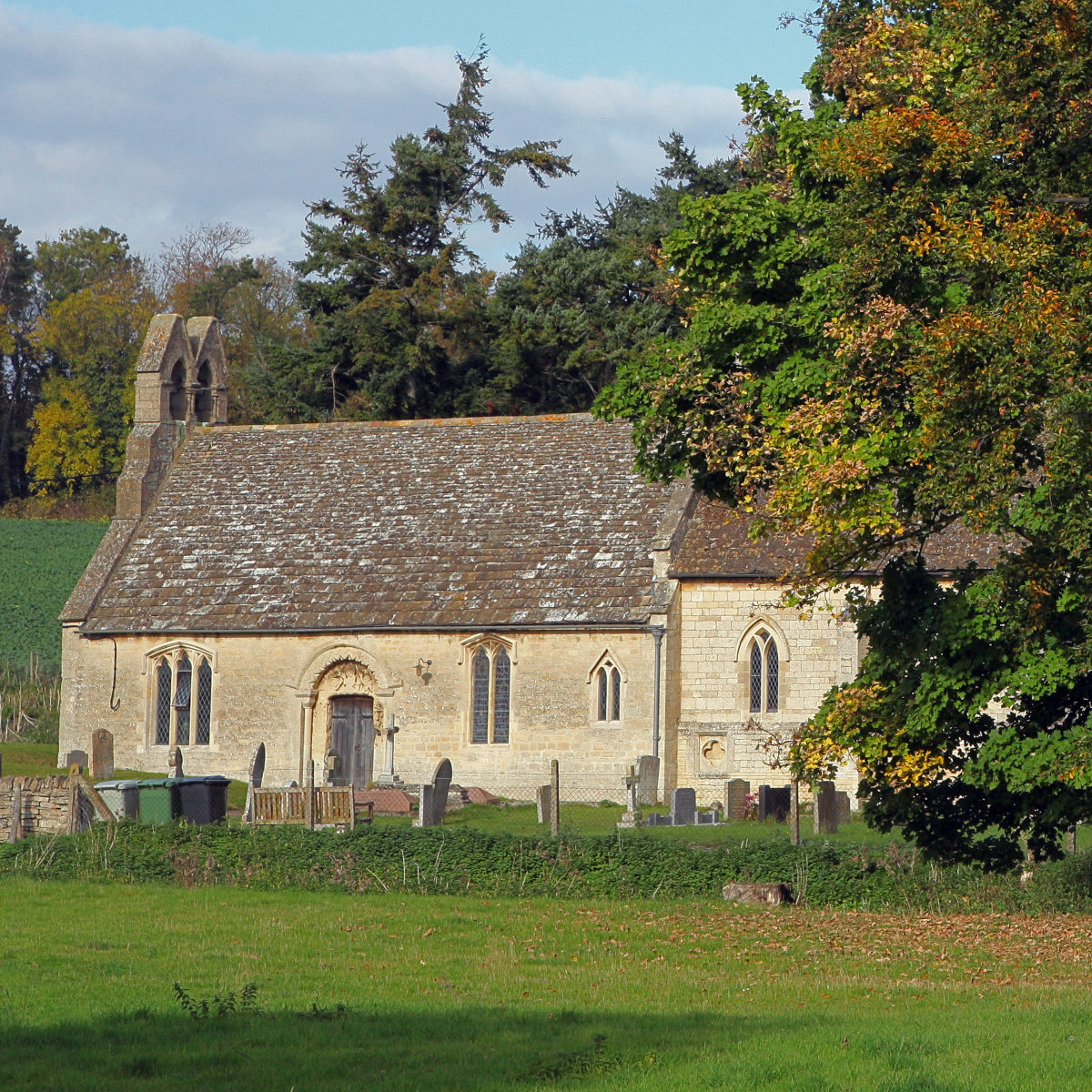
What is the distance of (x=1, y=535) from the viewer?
77.9 metres

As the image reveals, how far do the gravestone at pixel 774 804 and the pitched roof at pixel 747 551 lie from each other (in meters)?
5.72

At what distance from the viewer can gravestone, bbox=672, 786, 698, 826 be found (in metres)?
30.1

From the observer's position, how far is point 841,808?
29094 mm

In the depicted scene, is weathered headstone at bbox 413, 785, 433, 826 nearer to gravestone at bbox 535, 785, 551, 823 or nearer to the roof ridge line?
gravestone at bbox 535, 785, 551, 823

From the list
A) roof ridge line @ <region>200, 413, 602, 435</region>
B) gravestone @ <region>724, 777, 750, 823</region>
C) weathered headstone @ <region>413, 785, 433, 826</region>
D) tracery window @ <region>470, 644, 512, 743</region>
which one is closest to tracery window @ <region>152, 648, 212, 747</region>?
tracery window @ <region>470, 644, 512, 743</region>

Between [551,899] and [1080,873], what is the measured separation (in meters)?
6.60

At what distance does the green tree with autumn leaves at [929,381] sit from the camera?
16.6 meters

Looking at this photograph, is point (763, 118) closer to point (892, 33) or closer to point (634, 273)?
point (892, 33)

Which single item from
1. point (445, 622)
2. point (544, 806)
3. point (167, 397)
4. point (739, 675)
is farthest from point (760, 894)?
point (167, 397)

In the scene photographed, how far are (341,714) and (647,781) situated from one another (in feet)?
26.3

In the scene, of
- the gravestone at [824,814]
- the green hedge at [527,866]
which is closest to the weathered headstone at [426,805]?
the green hedge at [527,866]

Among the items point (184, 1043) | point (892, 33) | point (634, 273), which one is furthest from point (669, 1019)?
point (634, 273)

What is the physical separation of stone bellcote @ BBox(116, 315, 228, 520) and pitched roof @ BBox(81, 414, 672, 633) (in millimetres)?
514

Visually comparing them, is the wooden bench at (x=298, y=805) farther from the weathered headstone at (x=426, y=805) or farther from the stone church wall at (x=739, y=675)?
the stone church wall at (x=739, y=675)
